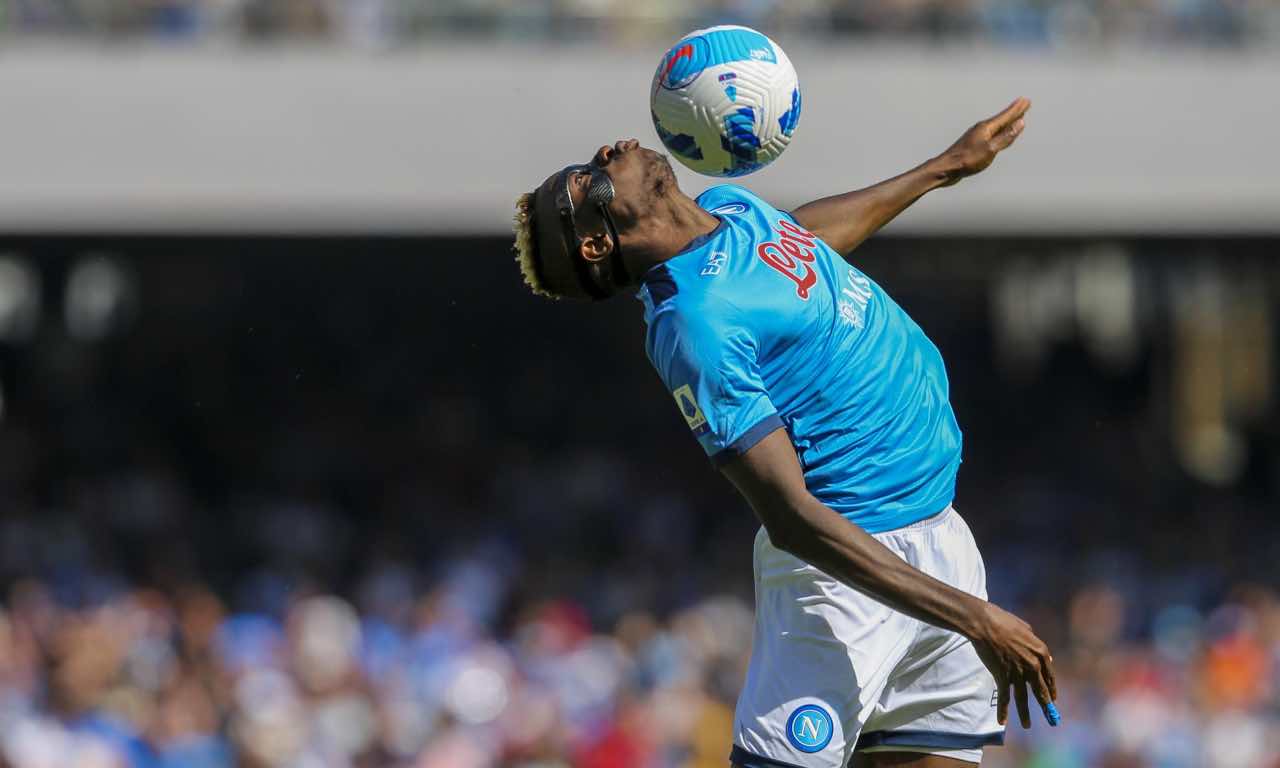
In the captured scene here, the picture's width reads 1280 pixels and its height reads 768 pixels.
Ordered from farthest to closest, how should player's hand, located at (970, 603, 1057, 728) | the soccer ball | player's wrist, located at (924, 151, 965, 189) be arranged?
player's wrist, located at (924, 151, 965, 189) < the soccer ball < player's hand, located at (970, 603, 1057, 728)

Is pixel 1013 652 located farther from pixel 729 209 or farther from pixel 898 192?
pixel 898 192

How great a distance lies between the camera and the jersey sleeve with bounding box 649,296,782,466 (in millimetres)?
4031

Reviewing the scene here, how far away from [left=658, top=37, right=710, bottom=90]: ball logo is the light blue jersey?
45 cm

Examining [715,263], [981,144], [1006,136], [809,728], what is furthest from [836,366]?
[1006,136]

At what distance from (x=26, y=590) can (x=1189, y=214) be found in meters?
8.60

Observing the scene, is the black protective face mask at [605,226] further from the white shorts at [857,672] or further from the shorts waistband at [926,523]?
the shorts waistband at [926,523]

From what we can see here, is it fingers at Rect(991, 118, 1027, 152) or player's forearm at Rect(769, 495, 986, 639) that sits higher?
fingers at Rect(991, 118, 1027, 152)

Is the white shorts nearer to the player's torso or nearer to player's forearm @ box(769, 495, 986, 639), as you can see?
the player's torso

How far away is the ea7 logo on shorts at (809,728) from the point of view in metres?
4.34

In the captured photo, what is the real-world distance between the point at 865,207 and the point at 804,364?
823mm

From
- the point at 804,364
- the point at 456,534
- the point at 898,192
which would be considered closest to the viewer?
the point at 804,364

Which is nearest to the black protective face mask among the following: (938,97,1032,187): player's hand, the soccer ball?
the soccer ball

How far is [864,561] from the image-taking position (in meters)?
4.00

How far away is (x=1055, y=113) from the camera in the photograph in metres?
13.2
